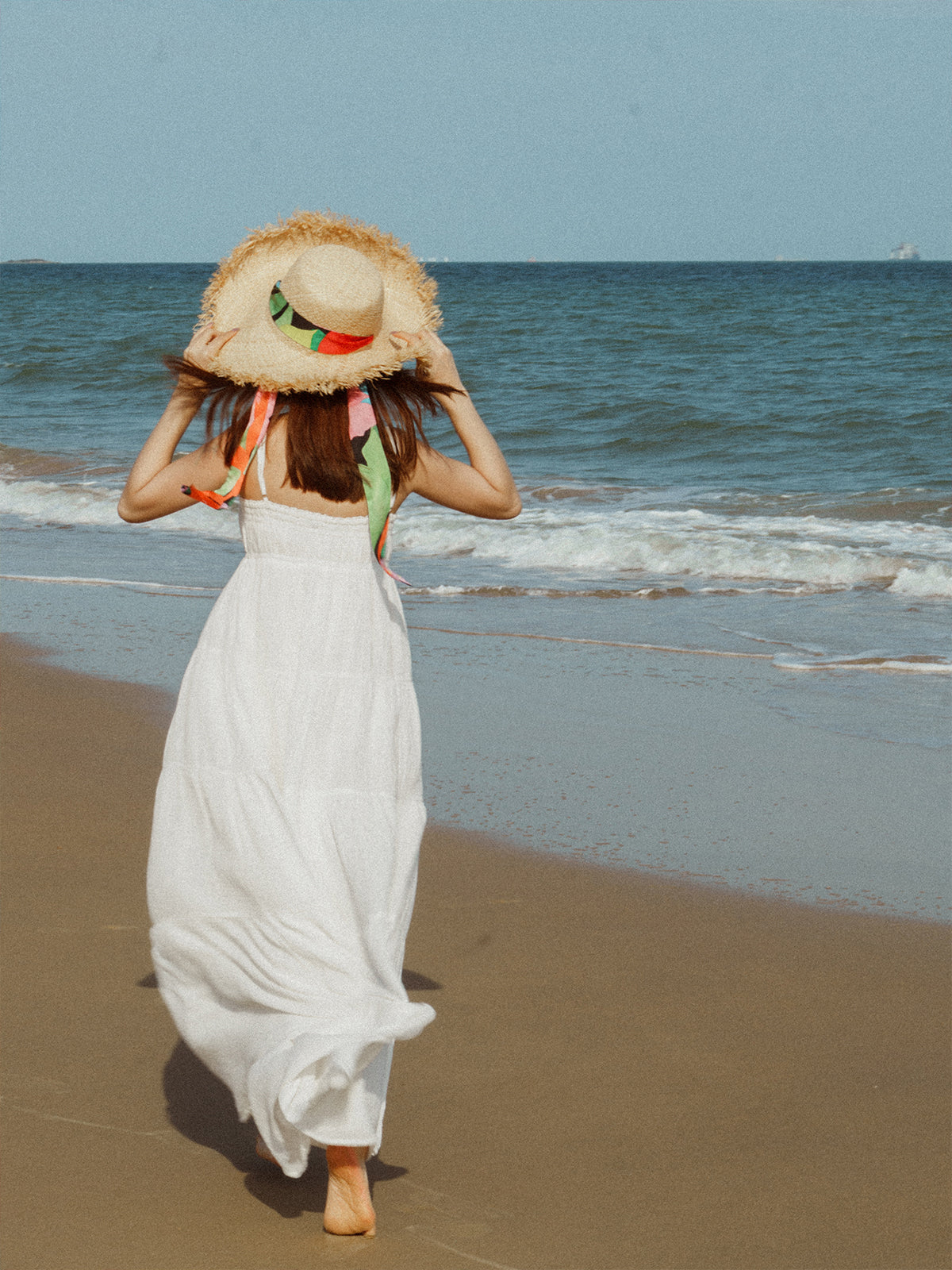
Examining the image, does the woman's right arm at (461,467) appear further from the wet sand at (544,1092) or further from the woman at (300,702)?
the wet sand at (544,1092)

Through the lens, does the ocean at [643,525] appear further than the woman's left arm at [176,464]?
Yes

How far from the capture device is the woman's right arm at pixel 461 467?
2.69 metres

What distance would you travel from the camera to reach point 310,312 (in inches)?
101

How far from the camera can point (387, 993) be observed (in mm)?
2555

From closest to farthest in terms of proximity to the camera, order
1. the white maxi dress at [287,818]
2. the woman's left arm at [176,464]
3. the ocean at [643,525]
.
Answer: the white maxi dress at [287,818], the woman's left arm at [176,464], the ocean at [643,525]

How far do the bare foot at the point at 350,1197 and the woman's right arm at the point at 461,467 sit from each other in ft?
3.94

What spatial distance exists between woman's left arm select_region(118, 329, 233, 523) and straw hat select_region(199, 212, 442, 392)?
2.1 inches

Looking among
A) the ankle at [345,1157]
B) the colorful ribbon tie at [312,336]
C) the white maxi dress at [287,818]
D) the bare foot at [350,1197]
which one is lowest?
the bare foot at [350,1197]

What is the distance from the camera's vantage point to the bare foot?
8.44 ft

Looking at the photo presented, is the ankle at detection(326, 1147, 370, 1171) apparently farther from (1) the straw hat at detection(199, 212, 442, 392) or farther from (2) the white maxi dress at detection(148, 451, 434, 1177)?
(1) the straw hat at detection(199, 212, 442, 392)

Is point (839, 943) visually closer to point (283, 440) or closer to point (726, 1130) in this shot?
point (726, 1130)

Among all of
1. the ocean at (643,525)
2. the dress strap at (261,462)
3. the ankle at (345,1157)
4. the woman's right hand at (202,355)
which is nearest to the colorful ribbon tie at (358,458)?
the dress strap at (261,462)

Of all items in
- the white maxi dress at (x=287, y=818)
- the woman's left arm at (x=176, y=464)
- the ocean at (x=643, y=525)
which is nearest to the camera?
the white maxi dress at (x=287, y=818)

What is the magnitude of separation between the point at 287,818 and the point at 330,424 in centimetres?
72
